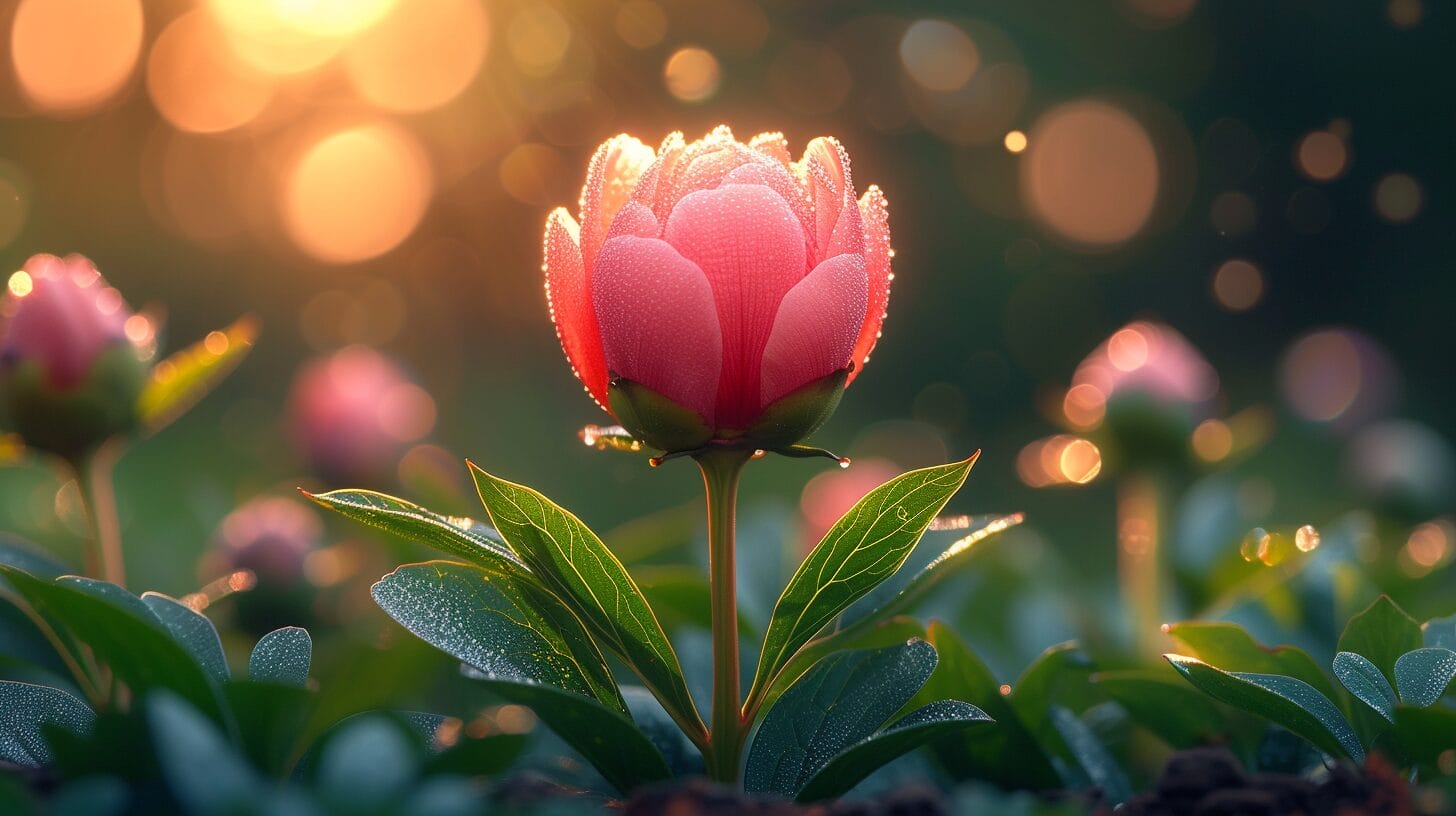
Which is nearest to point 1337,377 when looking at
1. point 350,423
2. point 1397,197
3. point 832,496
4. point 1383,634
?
point 1397,197

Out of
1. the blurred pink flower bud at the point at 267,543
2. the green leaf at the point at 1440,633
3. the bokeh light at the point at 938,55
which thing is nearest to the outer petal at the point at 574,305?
the green leaf at the point at 1440,633

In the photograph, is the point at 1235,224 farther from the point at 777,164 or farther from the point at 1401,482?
the point at 777,164

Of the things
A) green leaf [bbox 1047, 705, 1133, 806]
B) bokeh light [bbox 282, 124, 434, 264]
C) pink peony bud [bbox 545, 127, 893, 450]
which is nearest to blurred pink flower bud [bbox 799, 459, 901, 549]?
green leaf [bbox 1047, 705, 1133, 806]

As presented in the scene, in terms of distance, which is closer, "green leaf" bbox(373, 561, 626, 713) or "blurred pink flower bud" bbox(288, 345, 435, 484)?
"green leaf" bbox(373, 561, 626, 713)

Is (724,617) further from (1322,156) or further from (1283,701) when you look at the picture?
(1322,156)

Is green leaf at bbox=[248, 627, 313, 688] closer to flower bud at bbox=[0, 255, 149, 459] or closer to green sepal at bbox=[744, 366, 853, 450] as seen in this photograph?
green sepal at bbox=[744, 366, 853, 450]

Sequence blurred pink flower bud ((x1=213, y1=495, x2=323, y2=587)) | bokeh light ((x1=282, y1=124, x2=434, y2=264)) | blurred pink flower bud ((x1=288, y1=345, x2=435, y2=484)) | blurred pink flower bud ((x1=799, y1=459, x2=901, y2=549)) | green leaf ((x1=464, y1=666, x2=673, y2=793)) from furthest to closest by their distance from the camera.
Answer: bokeh light ((x1=282, y1=124, x2=434, y2=264))
blurred pink flower bud ((x1=288, y1=345, x2=435, y2=484))
blurred pink flower bud ((x1=799, y1=459, x2=901, y2=549))
blurred pink flower bud ((x1=213, y1=495, x2=323, y2=587))
green leaf ((x1=464, y1=666, x2=673, y2=793))

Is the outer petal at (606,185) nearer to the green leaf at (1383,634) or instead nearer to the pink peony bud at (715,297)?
the pink peony bud at (715,297)
